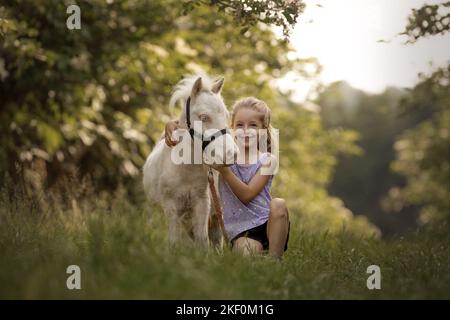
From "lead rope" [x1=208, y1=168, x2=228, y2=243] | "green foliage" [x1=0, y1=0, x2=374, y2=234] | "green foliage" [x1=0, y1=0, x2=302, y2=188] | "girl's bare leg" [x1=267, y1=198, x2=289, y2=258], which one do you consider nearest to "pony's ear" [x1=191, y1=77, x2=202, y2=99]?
"lead rope" [x1=208, y1=168, x2=228, y2=243]

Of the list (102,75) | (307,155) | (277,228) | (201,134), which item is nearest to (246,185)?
(277,228)

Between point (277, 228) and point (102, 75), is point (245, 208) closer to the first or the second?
point (277, 228)

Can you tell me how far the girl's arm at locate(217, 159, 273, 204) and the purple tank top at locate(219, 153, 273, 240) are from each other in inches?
4.7

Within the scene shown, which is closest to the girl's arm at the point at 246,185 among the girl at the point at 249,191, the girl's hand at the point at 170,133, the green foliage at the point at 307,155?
the girl at the point at 249,191

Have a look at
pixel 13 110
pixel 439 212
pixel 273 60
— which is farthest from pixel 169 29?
pixel 439 212

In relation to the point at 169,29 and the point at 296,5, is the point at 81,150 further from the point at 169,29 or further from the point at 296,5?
the point at 296,5

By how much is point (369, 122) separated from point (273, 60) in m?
39.6

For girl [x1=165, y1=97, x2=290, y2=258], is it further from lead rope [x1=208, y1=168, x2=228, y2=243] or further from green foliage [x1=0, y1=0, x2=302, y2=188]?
green foliage [x1=0, y1=0, x2=302, y2=188]

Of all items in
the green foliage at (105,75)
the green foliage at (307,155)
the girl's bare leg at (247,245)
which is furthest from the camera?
the green foliage at (307,155)

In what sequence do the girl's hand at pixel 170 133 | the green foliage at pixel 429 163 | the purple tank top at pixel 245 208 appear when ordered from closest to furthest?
1. the girl's hand at pixel 170 133
2. the purple tank top at pixel 245 208
3. the green foliage at pixel 429 163

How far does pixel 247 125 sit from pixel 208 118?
0.56 m

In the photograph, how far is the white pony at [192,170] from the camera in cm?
461

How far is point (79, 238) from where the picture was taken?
4.98m

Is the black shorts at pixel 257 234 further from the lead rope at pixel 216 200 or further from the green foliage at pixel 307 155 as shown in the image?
the green foliage at pixel 307 155
